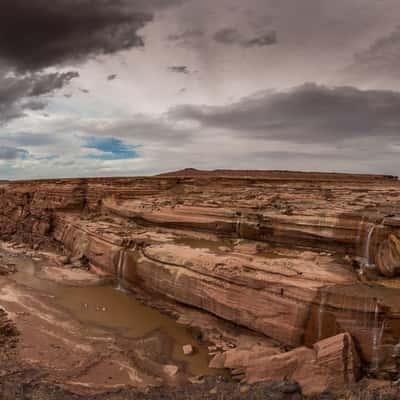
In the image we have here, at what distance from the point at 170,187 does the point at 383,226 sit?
19.1m

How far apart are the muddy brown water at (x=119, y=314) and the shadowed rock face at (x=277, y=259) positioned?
3.24 feet

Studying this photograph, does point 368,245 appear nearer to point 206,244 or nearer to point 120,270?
point 206,244

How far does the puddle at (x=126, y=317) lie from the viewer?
1244 centimetres

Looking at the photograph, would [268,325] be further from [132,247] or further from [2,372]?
[132,247]

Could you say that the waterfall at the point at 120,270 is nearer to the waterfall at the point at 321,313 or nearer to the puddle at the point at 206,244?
the puddle at the point at 206,244

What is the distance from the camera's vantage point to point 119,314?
16172 mm

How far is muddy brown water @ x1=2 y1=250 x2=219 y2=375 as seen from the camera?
41.0ft

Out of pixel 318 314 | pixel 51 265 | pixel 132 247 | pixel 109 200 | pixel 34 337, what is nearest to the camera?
pixel 318 314

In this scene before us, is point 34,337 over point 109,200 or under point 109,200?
under

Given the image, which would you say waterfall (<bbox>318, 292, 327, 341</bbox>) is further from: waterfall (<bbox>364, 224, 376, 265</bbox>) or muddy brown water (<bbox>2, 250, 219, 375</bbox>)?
waterfall (<bbox>364, 224, 376, 265</bbox>)

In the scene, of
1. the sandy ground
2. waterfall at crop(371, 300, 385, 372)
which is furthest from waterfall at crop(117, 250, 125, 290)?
waterfall at crop(371, 300, 385, 372)

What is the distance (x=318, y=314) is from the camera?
11.3 meters

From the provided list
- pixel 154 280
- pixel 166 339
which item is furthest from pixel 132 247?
pixel 166 339

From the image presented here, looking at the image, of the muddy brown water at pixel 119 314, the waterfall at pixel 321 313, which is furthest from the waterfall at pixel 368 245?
the muddy brown water at pixel 119 314
